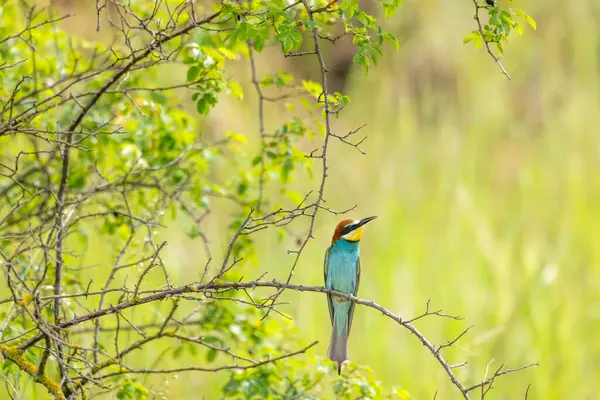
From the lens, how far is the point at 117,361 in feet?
7.15

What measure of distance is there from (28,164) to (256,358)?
3.67ft

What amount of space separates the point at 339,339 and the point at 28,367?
52.5 inches

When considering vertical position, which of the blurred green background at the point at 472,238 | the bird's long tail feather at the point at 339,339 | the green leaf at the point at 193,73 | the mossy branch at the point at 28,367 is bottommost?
the mossy branch at the point at 28,367

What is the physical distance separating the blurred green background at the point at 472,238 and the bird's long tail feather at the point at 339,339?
725mm

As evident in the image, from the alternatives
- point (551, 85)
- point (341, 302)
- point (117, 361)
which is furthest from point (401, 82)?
point (117, 361)

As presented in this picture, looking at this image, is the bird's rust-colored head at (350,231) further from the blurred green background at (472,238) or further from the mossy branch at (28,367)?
the mossy branch at (28,367)

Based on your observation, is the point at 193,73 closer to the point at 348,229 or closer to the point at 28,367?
the point at 28,367

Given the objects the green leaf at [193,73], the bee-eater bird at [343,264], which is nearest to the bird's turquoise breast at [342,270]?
the bee-eater bird at [343,264]

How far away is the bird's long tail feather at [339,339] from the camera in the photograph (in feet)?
9.49

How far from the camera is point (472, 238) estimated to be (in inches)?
182

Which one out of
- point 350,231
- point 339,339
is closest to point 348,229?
point 350,231

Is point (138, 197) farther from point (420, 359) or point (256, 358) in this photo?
point (420, 359)

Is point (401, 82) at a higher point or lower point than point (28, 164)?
higher

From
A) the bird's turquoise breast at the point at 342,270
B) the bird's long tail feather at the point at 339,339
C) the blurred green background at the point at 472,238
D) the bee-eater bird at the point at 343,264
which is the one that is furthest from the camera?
the blurred green background at the point at 472,238
